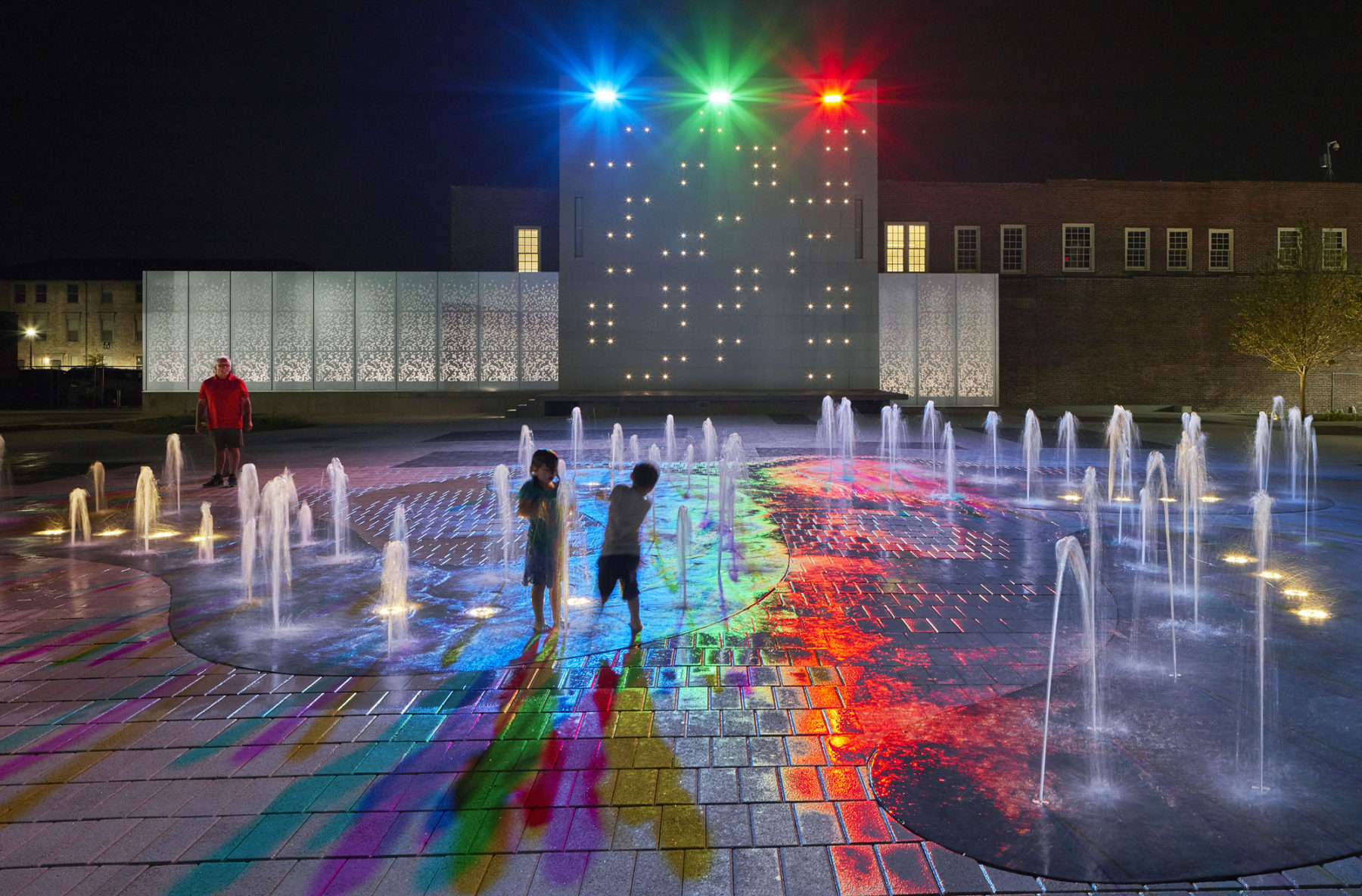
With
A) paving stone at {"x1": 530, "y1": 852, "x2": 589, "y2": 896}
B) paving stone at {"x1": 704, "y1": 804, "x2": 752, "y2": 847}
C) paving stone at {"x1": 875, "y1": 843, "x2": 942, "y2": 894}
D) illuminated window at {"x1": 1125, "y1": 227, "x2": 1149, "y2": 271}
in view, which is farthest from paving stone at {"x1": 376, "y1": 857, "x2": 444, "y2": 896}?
illuminated window at {"x1": 1125, "y1": 227, "x2": 1149, "y2": 271}

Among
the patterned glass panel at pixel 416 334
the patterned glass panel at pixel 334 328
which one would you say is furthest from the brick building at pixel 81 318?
the patterned glass panel at pixel 416 334

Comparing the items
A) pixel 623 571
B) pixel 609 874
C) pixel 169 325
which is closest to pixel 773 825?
pixel 609 874

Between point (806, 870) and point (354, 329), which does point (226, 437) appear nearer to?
point (806, 870)

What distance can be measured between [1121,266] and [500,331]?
84.5 ft

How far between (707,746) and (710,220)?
28761 millimetres

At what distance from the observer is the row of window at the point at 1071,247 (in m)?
37.9

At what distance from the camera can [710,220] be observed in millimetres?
31625

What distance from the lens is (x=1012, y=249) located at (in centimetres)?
3822

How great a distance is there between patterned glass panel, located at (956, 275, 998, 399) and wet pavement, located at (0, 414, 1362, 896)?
26.2 m

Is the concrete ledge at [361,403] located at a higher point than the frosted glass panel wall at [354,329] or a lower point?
lower

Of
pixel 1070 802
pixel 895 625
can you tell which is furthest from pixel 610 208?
pixel 1070 802

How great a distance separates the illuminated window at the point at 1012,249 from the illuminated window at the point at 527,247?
764 inches

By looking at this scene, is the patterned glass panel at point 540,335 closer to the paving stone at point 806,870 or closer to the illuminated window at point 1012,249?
the illuminated window at point 1012,249

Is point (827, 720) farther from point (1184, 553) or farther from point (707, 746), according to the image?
point (1184, 553)
